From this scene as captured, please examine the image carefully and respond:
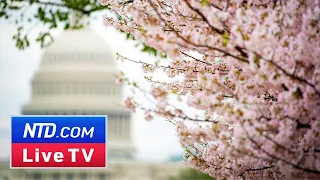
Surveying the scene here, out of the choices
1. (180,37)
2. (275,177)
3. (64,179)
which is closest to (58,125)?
(275,177)

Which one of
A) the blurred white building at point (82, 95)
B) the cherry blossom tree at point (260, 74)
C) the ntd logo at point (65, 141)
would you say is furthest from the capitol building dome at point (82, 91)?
the cherry blossom tree at point (260, 74)

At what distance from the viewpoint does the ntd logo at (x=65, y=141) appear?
1352cm

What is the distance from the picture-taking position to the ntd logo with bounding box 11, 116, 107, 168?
44.4 ft

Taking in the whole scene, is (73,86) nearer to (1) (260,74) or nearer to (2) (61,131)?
(2) (61,131)

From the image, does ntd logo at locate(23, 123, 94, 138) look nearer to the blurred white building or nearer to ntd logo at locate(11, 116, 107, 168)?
ntd logo at locate(11, 116, 107, 168)

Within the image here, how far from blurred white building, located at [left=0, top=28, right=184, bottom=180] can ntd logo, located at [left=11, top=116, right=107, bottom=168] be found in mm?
120062

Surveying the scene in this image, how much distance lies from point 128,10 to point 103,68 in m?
140

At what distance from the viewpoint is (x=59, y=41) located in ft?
518

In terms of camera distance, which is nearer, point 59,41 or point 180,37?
point 180,37

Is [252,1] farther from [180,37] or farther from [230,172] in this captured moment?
[230,172]

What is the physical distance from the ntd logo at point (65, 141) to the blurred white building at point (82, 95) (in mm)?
120062

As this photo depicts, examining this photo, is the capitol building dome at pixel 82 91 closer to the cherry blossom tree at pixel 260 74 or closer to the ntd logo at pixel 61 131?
the ntd logo at pixel 61 131

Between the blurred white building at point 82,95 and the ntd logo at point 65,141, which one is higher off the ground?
the ntd logo at point 65,141

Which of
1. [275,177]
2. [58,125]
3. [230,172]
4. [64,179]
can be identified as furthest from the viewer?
[64,179]
